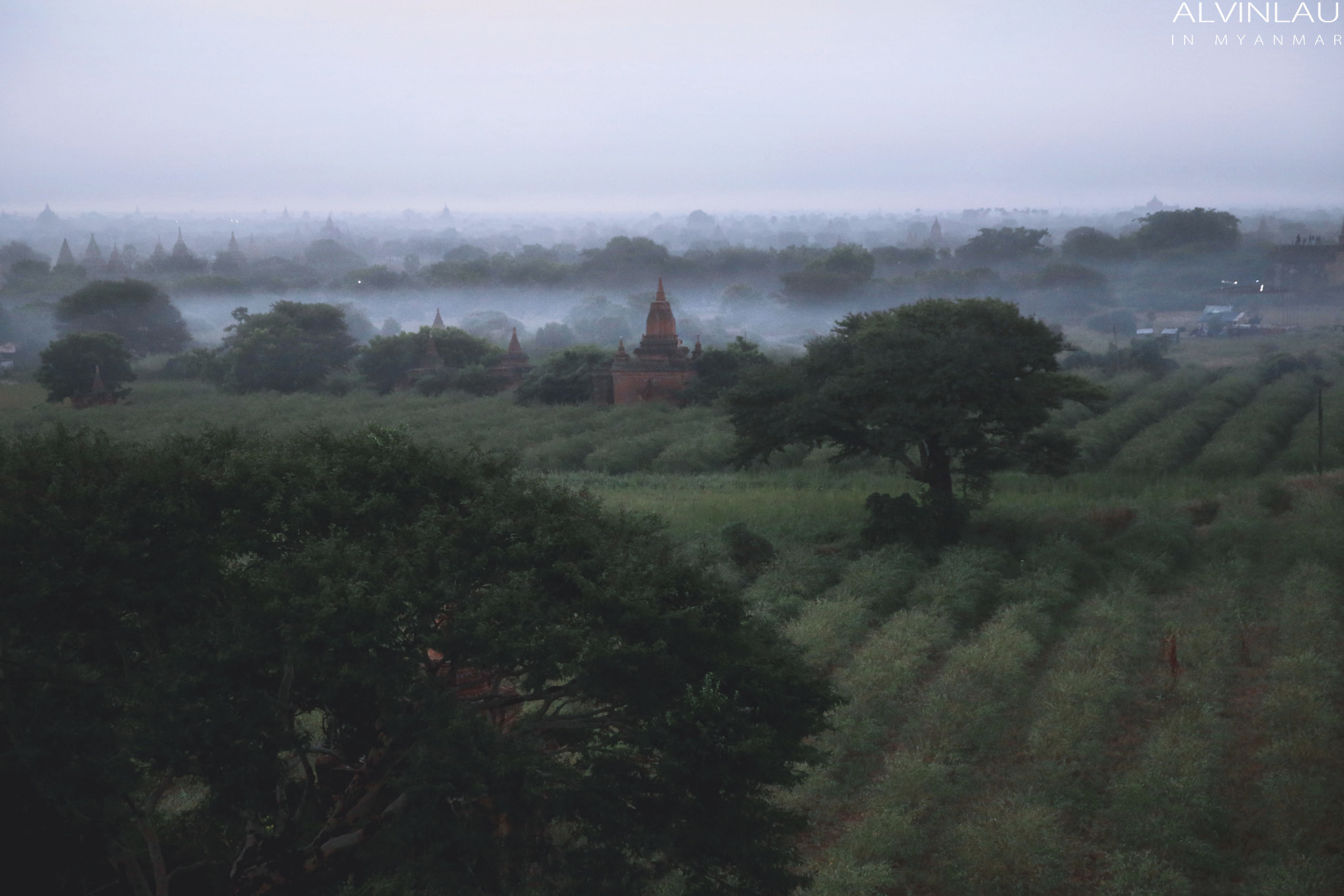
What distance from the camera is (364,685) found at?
28.3ft

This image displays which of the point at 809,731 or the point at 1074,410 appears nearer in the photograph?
the point at 809,731

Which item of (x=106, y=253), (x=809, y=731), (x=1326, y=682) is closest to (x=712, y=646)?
(x=809, y=731)

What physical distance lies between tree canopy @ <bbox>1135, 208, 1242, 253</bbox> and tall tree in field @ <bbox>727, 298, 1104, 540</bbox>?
83.6 meters

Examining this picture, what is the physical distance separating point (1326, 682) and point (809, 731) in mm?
9308

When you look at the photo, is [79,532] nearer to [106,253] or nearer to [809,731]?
[809,731]

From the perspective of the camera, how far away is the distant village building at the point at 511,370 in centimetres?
5322

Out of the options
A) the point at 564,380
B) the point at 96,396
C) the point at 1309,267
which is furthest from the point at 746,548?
the point at 1309,267

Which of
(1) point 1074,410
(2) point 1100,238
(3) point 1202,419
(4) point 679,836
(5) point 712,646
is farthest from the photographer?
(2) point 1100,238

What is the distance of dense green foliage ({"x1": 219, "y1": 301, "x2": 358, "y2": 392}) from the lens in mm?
56062

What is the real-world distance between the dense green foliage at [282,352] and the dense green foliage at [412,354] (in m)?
2.09

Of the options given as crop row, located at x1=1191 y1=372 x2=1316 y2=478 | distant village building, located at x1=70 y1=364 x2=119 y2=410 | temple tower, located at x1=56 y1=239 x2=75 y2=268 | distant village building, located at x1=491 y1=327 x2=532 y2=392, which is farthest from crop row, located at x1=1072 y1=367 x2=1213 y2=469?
temple tower, located at x1=56 y1=239 x2=75 y2=268

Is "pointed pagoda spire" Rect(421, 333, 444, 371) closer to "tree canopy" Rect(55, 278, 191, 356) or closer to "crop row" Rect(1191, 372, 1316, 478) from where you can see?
"tree canopy" Rect(55, 278, 191, 356)

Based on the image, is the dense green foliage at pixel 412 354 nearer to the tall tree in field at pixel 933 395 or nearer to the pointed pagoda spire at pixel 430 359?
the pointed pagoda spire at pixel 430 359

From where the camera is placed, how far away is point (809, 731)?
9.39 meters
